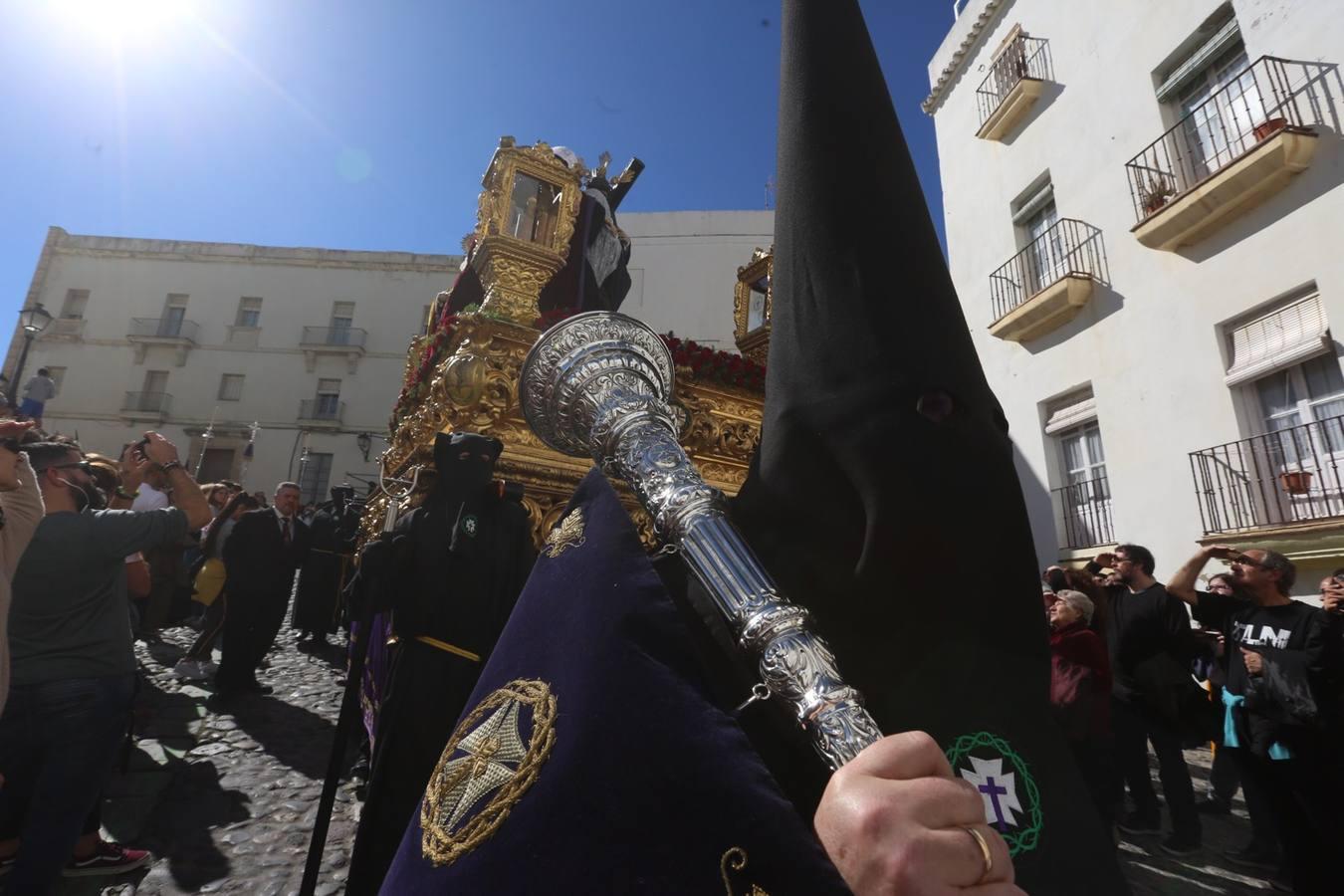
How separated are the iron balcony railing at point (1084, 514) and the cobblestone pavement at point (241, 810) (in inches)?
163

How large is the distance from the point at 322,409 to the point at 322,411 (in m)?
0.09

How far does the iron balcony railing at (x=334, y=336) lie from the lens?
1056 inches

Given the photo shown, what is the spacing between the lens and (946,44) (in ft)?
42.5

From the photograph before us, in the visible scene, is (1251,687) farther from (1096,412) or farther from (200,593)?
(200,593)

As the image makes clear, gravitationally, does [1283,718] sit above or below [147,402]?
below

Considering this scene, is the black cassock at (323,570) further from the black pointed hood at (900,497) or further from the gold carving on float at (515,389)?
the black pointed hood at (900,497)

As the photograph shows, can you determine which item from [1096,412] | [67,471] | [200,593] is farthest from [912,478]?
[1096,412]

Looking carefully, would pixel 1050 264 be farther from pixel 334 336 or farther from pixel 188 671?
pixel 334 336

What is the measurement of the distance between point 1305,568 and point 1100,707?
458cm

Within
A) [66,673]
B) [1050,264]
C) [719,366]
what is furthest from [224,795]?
[1050,264]

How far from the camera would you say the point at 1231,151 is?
7.79 metres

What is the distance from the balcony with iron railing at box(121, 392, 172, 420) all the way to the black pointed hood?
106ft

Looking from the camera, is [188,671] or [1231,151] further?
[1231,151]

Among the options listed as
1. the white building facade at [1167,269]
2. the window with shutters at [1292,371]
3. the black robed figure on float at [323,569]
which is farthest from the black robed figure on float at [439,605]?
the window with shutters at [1292,371]
